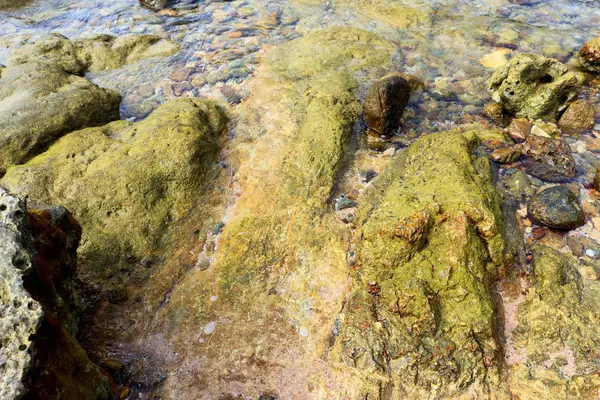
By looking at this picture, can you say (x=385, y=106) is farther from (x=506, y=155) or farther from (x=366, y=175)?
(x=506, y=155)

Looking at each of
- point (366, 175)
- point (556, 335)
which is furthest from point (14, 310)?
point (556, 335)

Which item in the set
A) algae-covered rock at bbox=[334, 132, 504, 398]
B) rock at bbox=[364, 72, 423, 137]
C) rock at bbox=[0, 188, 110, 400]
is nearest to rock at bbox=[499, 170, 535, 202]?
algae-covered rock at bbox=[334, 132, 504, 398]

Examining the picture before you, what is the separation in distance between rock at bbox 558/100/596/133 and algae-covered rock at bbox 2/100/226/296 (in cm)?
535

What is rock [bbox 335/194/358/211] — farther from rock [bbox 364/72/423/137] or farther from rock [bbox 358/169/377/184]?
rock [bbox 364/72/423/137]

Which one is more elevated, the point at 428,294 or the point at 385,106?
the point at 385,106

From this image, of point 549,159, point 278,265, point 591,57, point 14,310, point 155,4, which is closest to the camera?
point 14,310

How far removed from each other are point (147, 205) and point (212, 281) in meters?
1.31

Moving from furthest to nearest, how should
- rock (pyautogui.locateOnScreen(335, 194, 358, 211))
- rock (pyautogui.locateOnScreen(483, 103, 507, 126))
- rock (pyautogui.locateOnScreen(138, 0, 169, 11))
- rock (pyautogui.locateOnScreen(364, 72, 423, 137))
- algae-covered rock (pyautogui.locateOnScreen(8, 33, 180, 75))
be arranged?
1. rock (pyautogui.locateOnScreen(138, 0, 169, 11))
2. algae-covered rock (pyautogui.locateOnScreen(8, 33, 180, 75))
3. rock (pyautogui.locateOnScreen(483, 103, 507, 126))
4. rock (pyautogui.locateOnScreen(364, 72, 423, 137))
5. rock (pyautogui.locateOnScreen(335, 194, 358, 211))

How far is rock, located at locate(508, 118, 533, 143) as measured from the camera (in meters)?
5.72

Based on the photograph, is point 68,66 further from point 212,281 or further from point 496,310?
point 496,310

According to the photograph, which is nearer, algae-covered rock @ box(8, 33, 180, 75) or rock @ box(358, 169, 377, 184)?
rock @ box(358, 169, 377, 184)

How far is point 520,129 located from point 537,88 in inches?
34.9

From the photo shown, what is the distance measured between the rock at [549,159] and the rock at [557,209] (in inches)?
19.2

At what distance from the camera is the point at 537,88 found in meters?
6.13
